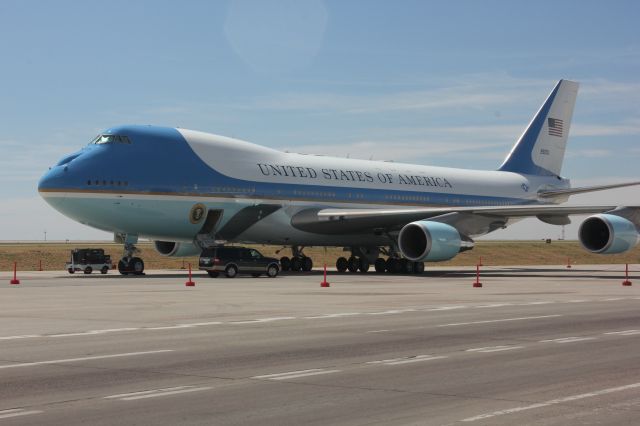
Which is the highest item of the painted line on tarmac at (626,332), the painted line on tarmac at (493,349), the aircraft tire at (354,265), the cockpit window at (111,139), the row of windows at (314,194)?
the cockpit window at (111,139)

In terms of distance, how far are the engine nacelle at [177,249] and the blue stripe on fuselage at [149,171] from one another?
4417 millimetres

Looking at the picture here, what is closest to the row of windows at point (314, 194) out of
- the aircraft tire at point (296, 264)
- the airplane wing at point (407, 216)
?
the airplane wing at point (407, 216)

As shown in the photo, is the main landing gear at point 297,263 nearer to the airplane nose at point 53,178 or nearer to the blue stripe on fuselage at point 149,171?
the blue stripe on fuselage at point 149,171

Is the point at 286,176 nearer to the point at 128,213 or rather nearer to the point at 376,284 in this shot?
the point at 128,213

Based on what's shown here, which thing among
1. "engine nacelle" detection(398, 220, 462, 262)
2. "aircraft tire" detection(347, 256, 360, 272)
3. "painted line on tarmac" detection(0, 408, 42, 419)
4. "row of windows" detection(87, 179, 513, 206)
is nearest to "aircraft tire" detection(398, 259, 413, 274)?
"engine nacelle" detection(398, 220, 462, 262)

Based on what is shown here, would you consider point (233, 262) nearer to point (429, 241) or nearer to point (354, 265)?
point (429, 241)

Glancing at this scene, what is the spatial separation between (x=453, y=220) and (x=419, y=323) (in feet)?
83.6

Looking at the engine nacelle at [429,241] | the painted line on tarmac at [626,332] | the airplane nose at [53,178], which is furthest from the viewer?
the engine nacelle at [429,241]

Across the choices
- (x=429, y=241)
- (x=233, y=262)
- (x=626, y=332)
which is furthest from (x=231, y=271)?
(x=626, y=332)

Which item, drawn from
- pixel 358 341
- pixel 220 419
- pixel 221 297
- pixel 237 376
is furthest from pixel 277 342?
pixel 221 297

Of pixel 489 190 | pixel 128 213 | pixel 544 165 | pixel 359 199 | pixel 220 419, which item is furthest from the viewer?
pixel 544 165

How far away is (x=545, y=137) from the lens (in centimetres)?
5788

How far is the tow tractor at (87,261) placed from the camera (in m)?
44.8

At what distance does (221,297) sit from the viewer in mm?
24250
